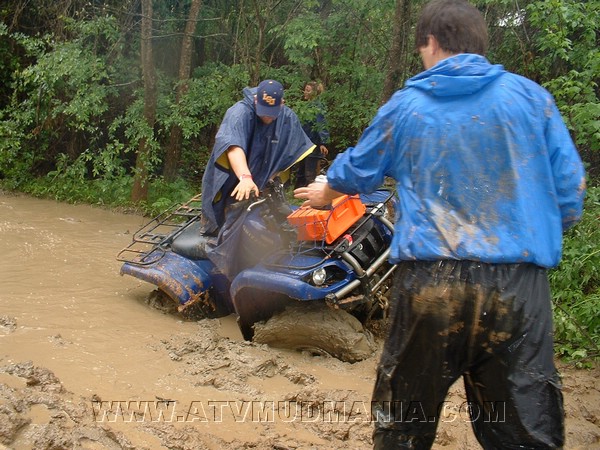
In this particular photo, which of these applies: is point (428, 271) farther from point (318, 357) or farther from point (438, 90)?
point (318, 357)

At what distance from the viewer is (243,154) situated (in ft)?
16.5

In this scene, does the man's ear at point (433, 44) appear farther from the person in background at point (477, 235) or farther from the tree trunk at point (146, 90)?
the tree trunk at point (146, 90)

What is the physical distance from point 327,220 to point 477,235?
7.78 feet

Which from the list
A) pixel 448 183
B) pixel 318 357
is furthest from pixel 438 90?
pixel 318 357

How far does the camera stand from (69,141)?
473 inches

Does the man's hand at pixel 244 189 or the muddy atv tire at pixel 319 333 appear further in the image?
the muddy atv tire at pixel 319 333

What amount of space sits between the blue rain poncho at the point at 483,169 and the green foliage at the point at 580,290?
9.34 feet

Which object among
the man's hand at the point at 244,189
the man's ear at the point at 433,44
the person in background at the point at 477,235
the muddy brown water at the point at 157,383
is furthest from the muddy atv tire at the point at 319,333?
the man's ear at the point at 433,44

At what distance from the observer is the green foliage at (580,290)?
502cm

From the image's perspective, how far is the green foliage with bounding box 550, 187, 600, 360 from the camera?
5.02m

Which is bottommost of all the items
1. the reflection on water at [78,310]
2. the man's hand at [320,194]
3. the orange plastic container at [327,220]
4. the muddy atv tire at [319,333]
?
the reflection on water at [78,310]

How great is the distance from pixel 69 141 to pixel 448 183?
10731 mm

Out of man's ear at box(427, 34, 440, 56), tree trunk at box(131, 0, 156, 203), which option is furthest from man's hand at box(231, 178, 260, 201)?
tree trunk at box(131, 0, 156, 203)

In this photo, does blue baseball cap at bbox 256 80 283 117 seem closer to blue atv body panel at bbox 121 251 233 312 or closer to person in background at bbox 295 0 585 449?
blue atv body panel at bbox 121 251 233 312
